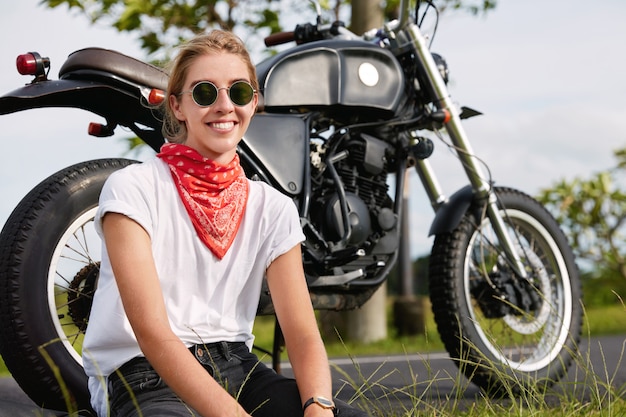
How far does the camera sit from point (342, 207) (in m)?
3.57

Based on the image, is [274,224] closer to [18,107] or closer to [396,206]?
[18,107]

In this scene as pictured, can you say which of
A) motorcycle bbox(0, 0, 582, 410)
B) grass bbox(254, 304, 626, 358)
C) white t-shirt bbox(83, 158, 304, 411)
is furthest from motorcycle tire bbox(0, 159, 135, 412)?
grass bbox(254, 304, 626, 358)

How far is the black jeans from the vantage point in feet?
7.10

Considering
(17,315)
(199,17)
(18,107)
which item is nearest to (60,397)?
(17,315)

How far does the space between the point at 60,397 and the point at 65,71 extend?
3.51 ft

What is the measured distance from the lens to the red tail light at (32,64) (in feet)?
9.94

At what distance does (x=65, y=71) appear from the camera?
125 inches

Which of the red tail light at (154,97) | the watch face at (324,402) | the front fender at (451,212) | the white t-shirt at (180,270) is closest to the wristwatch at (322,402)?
the watch face at (324,402)

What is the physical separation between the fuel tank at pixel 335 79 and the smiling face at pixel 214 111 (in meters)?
1.11

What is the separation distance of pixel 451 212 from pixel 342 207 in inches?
27.2

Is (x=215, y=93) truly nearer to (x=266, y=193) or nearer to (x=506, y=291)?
(x=266, y=193)

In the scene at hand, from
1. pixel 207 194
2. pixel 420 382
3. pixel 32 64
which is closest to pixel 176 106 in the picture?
pixel 207 194

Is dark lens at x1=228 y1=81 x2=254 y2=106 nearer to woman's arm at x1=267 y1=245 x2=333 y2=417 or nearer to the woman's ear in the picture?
the woman's ear

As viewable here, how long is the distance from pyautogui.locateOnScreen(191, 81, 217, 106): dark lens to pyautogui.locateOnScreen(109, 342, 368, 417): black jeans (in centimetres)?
60
